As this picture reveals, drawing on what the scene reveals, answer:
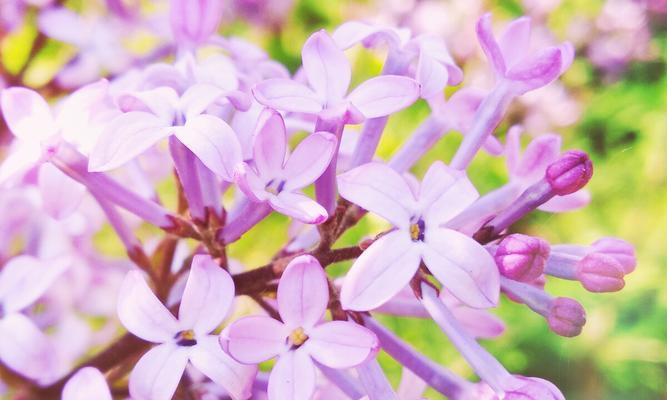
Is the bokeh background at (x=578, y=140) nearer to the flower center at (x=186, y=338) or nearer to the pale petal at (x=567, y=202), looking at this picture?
the pale petal at (x=567, y=202)

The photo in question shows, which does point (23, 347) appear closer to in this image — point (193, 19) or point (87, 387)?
point (87, 387)

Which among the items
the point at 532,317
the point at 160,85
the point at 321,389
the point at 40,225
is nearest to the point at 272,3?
the point at 532,317

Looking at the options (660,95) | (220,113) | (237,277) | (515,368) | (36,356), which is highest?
(220,113)

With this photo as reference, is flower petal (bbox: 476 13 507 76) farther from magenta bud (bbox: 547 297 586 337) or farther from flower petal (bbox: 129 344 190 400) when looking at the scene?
flower petal (bbox: 129 344 190 400)

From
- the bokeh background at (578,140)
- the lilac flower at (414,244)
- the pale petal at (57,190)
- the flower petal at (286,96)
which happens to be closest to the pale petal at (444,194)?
the lilac flower at (414,244)

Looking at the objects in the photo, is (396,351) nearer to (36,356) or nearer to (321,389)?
(321,389)


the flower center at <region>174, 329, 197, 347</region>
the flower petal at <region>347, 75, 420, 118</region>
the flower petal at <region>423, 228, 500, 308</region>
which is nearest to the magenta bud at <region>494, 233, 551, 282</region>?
the flower petal at <region>423, 228, 500, 308</region>
